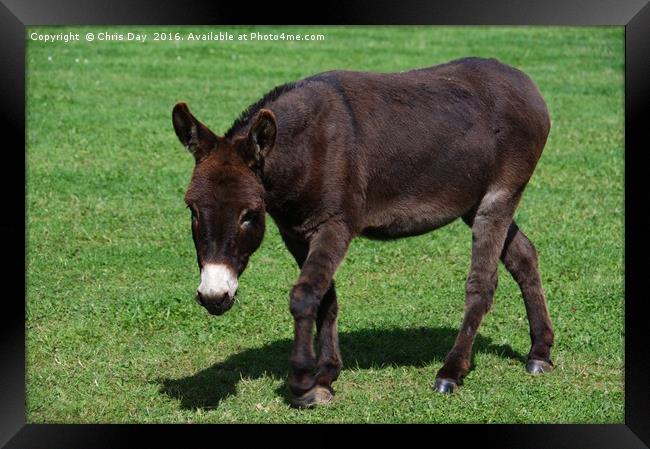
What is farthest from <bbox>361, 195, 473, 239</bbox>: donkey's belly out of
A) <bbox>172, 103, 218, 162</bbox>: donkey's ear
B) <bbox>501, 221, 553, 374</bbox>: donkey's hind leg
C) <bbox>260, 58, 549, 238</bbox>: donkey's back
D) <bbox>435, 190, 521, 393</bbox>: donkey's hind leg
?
<bbox>172, 103, 218, 162</bbox>: donkey's ear

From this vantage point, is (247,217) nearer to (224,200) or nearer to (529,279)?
(224,200)

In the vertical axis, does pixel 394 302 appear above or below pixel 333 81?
below

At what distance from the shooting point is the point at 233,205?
6.45 m

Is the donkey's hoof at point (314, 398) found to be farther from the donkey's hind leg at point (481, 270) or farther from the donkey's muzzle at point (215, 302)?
the donkey's muzzle at point (215, 302)

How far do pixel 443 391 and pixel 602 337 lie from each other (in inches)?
74.9

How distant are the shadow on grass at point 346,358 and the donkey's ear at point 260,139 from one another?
1.80 meters

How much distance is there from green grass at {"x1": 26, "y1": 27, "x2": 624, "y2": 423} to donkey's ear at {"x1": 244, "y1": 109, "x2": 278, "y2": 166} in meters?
1.77

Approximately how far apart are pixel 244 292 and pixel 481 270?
9.00 ft

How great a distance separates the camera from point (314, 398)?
283 inches

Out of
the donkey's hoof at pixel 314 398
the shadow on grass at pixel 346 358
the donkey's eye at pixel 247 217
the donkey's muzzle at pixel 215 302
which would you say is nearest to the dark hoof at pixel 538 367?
the shadow on grass at pixel 346 358

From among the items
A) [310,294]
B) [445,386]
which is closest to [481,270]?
[445,386]

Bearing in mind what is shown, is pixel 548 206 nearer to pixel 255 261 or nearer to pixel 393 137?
pixel 255 261
